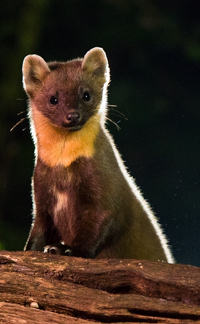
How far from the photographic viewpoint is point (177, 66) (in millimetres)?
4312

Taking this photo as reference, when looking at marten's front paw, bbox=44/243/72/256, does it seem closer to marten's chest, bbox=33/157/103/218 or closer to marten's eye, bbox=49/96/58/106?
marten's chest, bbox=33/157/103/218

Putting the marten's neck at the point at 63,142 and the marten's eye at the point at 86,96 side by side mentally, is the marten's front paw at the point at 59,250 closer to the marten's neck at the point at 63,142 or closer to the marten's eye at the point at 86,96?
the marten's neck at the point at 63,142

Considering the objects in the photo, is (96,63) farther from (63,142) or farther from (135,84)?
(135,84)

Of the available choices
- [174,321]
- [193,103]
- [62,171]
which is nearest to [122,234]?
[62,171]

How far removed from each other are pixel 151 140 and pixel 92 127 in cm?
132

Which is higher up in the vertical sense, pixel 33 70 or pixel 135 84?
pixel 33 70

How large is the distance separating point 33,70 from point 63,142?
49 cm

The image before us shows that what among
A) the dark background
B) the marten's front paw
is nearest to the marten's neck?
the marten's front paw

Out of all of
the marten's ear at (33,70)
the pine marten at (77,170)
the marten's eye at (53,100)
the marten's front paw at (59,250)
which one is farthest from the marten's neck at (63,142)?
the marten's front paw at (59,250)

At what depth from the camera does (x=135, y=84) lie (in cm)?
438

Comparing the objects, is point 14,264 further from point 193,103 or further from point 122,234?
point 193,103

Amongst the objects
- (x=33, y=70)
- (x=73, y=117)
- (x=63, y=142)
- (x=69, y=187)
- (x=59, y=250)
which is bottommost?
(x=59, y=250)

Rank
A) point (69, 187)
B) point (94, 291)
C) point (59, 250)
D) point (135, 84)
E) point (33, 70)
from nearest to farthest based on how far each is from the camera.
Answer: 1. point (94, 291)
2. point (59, 250)
3. point (69, 187)
4. point (33, 70)
5. point (135, 84)

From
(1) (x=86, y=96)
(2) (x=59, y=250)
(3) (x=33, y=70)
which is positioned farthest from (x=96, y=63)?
(2) (x=59, y=250)
